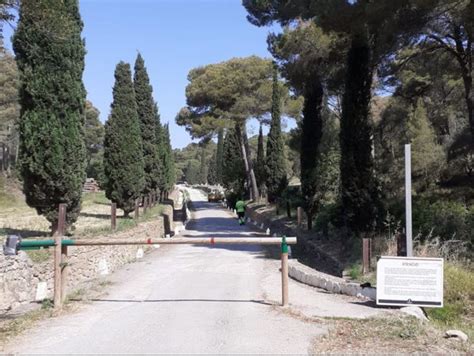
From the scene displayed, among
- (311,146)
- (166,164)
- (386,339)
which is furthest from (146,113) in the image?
(386,339)

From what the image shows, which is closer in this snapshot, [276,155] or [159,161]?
[276,155]

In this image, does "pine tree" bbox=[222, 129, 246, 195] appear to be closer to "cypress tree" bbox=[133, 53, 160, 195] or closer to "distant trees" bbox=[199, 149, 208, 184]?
"cypress tree" bbox=[133, 53, 160, 195]

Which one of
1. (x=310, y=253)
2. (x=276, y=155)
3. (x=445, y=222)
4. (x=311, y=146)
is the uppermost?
(x=276, y=155)

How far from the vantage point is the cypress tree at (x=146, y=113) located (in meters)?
34.1

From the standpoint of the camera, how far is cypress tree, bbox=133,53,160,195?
3406 centimetres

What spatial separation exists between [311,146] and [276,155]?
1438 cm

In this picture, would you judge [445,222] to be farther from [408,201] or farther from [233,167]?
[233,167]

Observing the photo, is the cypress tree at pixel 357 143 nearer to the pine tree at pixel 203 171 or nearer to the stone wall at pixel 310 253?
the stone wall at pixel 310 253

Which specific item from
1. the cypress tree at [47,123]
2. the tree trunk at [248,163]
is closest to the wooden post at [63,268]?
the cypress tree at [47,123]

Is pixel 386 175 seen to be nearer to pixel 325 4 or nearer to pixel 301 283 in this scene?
pixel 325 4

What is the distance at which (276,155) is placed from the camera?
3756cm

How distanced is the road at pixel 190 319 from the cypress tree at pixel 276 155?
80.4ft

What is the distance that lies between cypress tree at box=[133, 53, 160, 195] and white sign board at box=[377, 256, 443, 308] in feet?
87.1

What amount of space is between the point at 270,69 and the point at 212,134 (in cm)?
838
